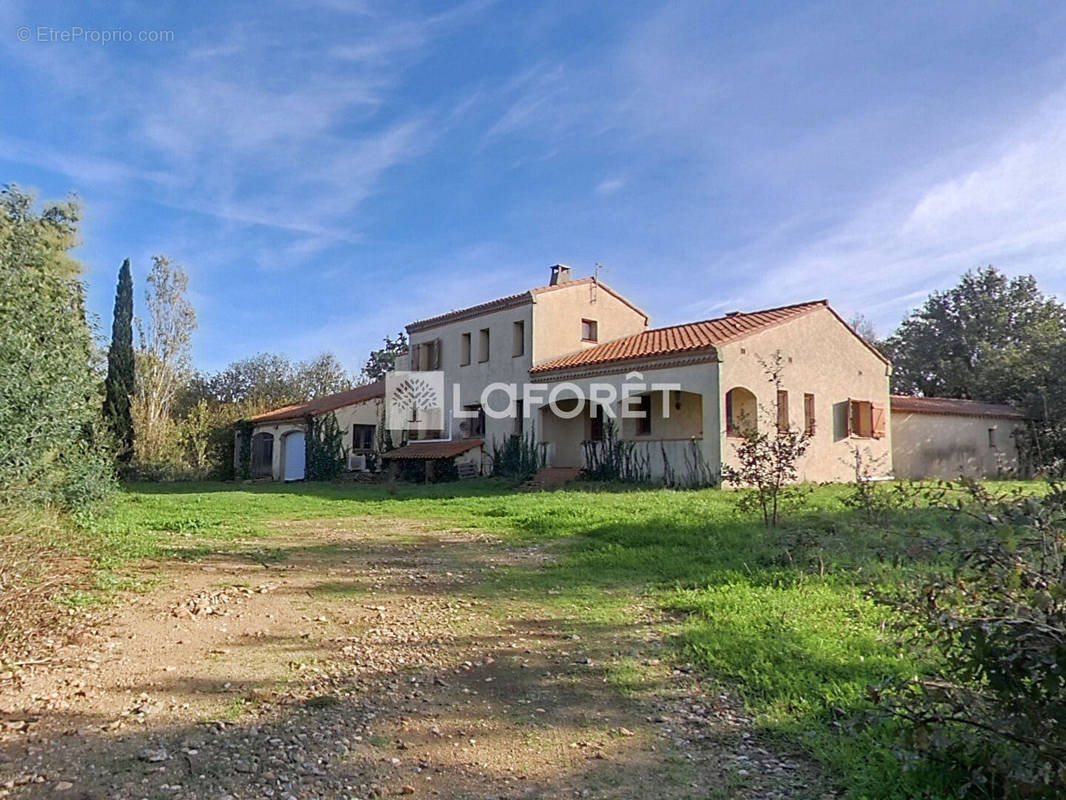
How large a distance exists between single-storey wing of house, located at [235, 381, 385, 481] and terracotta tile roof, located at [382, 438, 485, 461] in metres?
2.16

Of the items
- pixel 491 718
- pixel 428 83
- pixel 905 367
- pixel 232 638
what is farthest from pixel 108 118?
pixel 905 367

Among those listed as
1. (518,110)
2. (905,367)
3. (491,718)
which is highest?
(518,110)

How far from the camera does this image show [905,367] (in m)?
33.6

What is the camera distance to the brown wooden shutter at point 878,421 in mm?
19266

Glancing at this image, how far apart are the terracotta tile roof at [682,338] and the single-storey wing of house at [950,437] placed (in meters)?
6.49

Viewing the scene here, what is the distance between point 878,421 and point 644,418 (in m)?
Answer: 6.90

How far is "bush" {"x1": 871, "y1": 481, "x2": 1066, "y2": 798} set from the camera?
2.18m

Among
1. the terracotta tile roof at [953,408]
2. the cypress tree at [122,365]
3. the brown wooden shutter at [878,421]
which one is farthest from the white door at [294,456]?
the terracotta tile roof at [953,408]

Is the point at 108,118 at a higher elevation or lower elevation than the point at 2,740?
higher

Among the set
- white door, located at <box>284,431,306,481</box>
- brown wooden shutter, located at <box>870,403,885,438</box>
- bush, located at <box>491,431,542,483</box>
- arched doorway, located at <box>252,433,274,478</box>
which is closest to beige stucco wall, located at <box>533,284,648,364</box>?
bush, located at <box>491,431,542,483</box>

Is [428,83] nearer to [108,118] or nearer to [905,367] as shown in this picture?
[108,118]

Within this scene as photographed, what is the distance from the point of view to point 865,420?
19328 millimetres

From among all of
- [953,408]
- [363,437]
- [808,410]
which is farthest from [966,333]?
[363,437]

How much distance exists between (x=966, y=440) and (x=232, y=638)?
24.9 m
